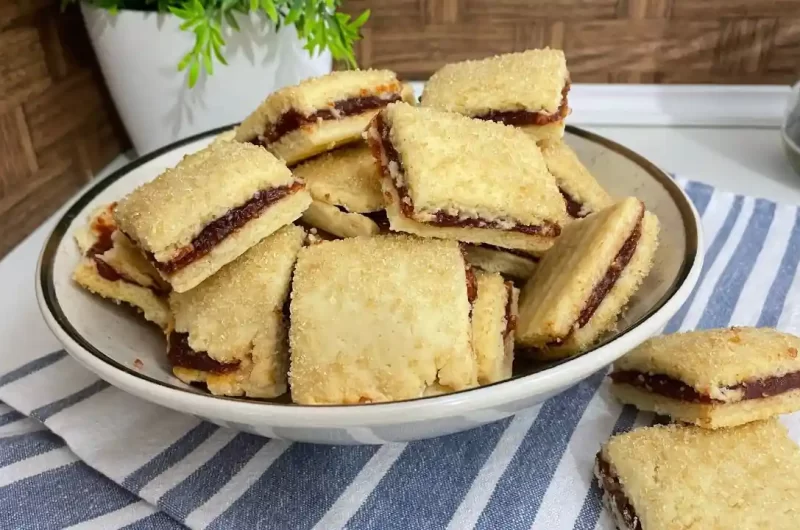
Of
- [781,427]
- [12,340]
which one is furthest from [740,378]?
[12,340]

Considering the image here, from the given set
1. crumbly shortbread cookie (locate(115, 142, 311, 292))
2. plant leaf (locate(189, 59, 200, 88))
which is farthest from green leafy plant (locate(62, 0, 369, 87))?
crumbly shortbread cookie (locate(115, 142, 311, 292))

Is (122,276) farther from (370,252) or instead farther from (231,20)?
(231,20)

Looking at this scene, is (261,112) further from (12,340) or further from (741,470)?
(741,470)

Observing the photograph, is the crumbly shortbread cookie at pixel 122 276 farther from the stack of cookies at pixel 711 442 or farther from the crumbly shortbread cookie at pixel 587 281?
the stack of cookies at pixel 711 442

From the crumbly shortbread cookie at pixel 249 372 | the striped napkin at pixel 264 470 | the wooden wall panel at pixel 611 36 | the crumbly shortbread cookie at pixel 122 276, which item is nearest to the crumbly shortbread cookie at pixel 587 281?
the striped napkin at pixel 264 470

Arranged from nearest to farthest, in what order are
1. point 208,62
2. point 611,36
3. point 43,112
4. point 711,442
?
point 711,442 < point 208,62 < point 43,112 < point 611,36

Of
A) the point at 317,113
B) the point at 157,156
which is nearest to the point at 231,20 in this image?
the point at 157,156

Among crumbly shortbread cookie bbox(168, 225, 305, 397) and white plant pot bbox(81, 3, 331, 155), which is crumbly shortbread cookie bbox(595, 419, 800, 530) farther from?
white plant pot bbox(81, 3, 331, 155)

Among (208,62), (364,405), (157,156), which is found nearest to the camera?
(364,405)
